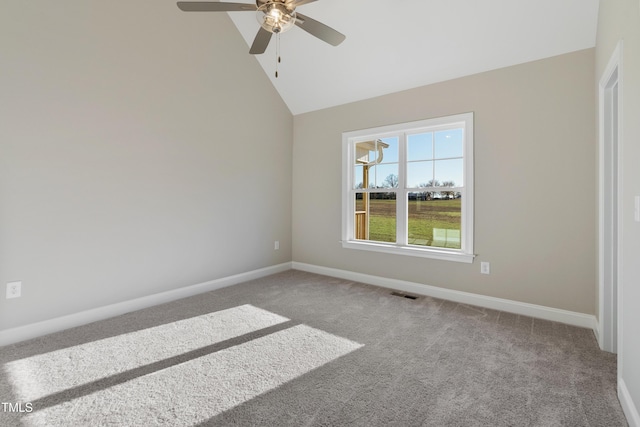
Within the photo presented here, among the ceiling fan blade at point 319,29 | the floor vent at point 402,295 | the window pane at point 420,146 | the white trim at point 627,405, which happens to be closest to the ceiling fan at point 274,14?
the ceiling fan blade at point 319,29

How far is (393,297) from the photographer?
350 cm

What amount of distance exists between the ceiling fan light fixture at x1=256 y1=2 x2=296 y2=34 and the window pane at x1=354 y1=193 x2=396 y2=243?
Result: 240 cm

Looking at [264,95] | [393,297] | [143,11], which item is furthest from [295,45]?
[393,297]

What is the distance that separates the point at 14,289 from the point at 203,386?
6.12 feet

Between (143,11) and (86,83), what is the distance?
0.98 meters

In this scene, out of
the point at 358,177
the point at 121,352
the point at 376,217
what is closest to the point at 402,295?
the point at 376,217

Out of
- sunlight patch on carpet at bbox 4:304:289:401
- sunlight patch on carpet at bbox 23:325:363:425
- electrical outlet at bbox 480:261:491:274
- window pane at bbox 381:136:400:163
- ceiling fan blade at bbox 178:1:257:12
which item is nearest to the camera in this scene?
sunlight patch on carpet at bbox 23:325:363:425

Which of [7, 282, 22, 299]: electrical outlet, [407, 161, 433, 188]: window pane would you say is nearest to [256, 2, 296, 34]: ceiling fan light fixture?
[407, 161, 433, 188]: window pane

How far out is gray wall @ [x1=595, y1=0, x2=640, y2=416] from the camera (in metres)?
1.45

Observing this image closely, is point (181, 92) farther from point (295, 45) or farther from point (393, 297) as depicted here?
point (393, 297)

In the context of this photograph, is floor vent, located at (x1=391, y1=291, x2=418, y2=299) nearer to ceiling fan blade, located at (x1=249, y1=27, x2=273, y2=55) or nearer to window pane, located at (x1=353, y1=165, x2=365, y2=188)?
window pane, located at (x1=353, y1=165, x2=365, y2=188)

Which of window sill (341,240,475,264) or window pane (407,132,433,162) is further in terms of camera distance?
window pane (407,132,433,162)

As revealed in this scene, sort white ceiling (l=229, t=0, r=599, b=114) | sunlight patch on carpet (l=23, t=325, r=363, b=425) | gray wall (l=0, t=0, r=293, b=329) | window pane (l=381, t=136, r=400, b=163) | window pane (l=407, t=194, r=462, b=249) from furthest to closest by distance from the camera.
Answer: window pane (l=381, t=136, r=400, b=163), window pane (l=407, t=194, r=462, b=249), white ceiling (l=229, t=0, r=599, b=114), gray wall (l=0, t=0, r=293, b=329), sunlight patch on carpet (l=23, t=325, r=363, b=425)

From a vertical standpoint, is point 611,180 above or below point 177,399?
above
